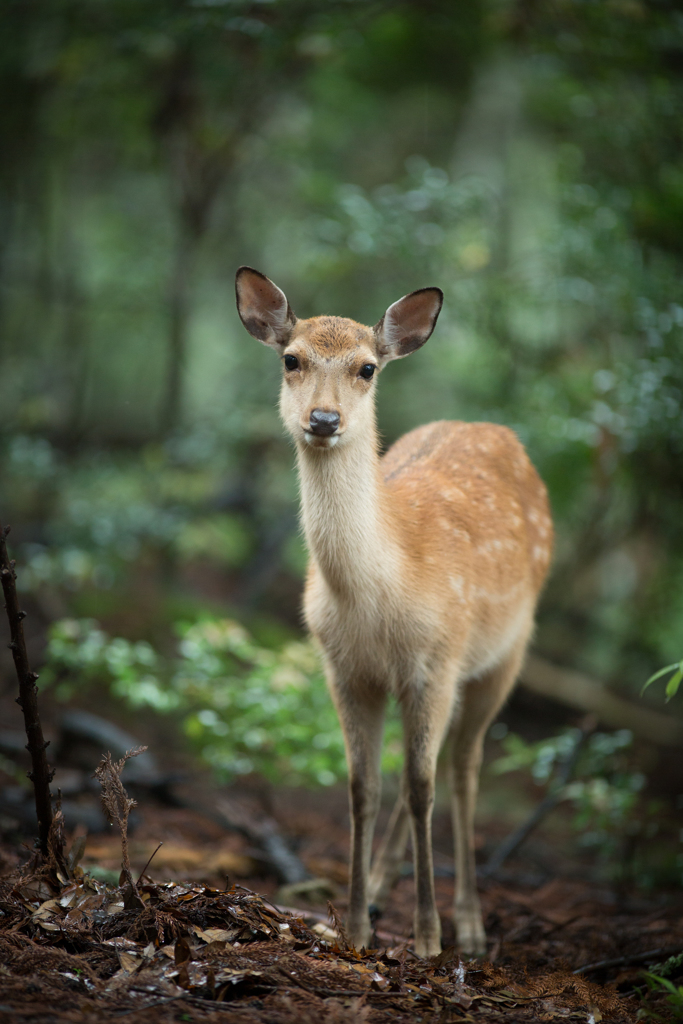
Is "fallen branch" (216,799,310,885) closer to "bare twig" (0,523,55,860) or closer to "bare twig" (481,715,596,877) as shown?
"bare twig" (481,715,596,877)

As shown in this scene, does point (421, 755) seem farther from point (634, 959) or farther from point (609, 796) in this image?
point (609, 796)

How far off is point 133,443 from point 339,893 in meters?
7.22

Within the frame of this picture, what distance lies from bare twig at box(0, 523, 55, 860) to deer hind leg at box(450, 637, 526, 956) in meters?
2.06

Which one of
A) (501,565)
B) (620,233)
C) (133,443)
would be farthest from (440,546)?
(133,443)

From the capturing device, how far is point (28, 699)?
280cm

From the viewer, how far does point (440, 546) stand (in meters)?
3.88

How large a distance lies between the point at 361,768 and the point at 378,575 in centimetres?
91

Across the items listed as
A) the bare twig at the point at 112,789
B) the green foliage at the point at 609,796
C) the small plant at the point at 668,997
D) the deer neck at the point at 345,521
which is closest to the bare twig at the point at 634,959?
the small plant at the point at 668,997

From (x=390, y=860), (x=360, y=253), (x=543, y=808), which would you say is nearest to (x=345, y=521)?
(x=390, y=860)

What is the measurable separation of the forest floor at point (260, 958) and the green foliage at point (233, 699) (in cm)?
62

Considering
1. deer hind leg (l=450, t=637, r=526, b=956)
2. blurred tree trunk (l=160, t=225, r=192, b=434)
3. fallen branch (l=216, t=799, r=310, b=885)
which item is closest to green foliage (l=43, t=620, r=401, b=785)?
fallen branch (l=216, t=799, r=310, b=885)

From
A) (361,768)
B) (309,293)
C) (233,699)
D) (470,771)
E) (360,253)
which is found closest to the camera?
(361,768)

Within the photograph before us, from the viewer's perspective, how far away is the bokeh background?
5582 millimetres

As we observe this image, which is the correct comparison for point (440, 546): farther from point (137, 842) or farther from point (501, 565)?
point (137, 842)
